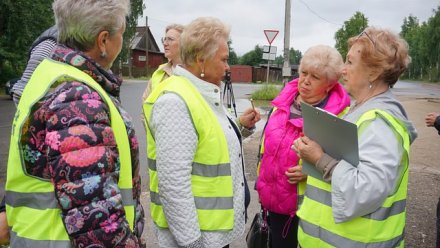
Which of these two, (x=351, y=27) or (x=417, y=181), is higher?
(x=351, y=27)

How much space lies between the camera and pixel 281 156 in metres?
2.63

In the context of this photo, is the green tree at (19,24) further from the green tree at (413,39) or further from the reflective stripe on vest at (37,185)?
the green tree at (413,39)

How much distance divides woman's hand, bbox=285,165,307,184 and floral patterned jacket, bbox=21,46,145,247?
1406mm

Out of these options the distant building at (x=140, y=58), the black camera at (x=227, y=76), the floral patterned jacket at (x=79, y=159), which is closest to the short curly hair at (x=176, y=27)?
the black camera at (x=227, y=76)

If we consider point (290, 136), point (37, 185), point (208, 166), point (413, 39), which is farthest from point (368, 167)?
point (413, 39)

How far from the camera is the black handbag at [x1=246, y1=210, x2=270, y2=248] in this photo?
2.86 meters

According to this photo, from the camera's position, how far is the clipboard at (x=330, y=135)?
1.76 metres

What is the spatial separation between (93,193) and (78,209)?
7cm

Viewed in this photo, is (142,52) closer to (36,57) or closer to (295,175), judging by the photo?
(36,57)

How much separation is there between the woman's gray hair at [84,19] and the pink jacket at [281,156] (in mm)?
1481

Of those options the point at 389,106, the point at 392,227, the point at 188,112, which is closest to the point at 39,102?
the point at 188,112

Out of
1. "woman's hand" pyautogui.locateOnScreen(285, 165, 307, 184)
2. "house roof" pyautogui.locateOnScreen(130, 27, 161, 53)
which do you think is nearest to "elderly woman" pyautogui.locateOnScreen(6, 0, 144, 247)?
"woman's hand" pyautogui.locateOnScreen(285, 165, 307, 184)

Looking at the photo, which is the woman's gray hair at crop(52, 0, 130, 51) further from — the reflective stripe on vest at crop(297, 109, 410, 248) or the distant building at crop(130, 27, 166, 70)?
the distant building at crop(130, 27, 166, 70)

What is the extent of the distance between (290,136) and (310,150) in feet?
2.08
